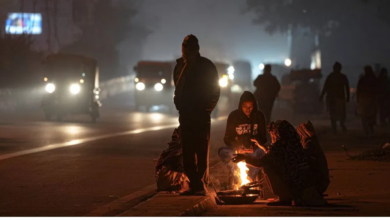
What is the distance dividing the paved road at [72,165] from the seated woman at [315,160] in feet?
8.61

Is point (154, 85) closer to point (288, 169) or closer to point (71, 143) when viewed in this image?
point (71, 143)

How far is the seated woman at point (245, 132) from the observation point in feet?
33.4

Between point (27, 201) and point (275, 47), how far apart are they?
80173 millimetres

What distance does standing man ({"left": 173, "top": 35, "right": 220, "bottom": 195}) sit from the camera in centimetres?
927

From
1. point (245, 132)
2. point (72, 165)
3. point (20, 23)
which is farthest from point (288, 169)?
point (20, 23)

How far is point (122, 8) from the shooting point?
238 ft

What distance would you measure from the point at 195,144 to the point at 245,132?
44.4 inches

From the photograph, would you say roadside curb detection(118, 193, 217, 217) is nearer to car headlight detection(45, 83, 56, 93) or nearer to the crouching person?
the crouching person

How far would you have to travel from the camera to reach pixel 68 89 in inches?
1136

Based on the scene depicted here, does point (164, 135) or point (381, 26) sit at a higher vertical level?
point (381, 26)

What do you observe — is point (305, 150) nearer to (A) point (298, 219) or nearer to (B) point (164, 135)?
(A) point (298, 219)

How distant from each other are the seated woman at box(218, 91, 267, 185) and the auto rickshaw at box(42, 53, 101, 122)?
18644 mm

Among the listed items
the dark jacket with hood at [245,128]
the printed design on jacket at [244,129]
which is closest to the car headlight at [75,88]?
the dark jacket with hood at [245,128]

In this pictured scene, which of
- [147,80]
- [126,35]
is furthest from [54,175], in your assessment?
[126,35]
